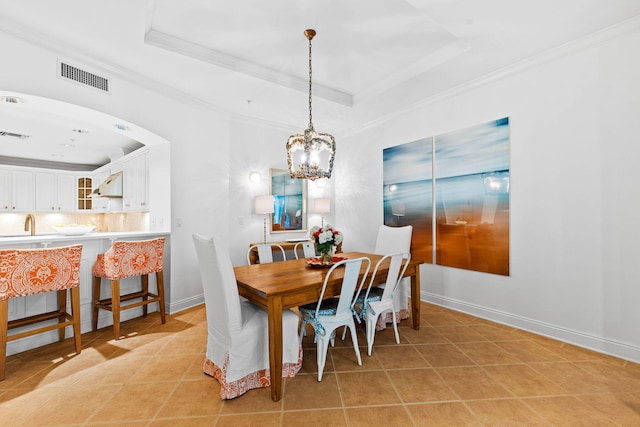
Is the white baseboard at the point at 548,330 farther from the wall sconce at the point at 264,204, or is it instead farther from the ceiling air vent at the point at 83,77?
the ceiling air vent at the point at 83,77

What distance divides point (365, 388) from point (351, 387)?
3.7 inches

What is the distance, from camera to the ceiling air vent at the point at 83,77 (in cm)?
258

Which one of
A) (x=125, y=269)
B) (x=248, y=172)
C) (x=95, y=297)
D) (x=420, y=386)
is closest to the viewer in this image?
(x=420, y=386)

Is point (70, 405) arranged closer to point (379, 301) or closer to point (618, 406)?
point (379, 301)

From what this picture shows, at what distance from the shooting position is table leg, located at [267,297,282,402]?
6.00 ft

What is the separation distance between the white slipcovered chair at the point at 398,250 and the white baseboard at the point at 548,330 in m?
0.68

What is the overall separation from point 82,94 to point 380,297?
3.34 meters

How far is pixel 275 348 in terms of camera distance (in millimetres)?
1835

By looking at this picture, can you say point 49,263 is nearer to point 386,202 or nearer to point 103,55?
point 103,55

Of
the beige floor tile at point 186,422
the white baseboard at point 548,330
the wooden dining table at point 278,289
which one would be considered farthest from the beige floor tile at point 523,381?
the beige floor tile at point 186,422

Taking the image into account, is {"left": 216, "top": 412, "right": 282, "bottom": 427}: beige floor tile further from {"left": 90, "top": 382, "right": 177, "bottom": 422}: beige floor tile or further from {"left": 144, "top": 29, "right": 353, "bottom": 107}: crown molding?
{"left": 144, "top": 29, "right": 353, "bottom": 107}: crown molding

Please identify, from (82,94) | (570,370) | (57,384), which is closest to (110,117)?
(82,94)

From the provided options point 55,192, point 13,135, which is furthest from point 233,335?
point 55,192

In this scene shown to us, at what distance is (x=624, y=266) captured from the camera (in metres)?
2.35
